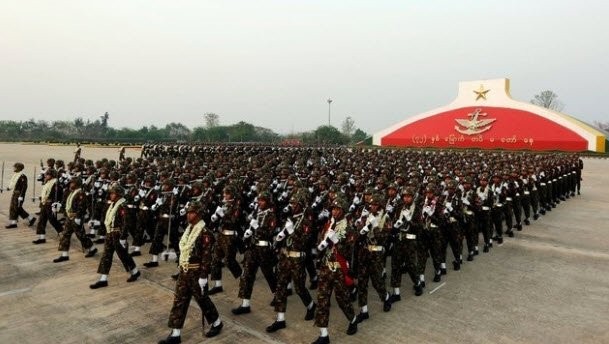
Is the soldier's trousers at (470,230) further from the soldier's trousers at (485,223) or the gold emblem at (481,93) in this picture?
the gold emblem at (481,93)

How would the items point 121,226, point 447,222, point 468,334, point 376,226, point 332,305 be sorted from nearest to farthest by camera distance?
point 468,334
point 376,226
point 332,305
point 121,226
point 447,222

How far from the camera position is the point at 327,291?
6145mm

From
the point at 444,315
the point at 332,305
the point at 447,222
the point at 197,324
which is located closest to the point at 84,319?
the point at 197,324

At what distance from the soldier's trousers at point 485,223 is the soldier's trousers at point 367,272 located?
5377 mm

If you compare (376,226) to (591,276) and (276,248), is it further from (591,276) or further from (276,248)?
(591,276)

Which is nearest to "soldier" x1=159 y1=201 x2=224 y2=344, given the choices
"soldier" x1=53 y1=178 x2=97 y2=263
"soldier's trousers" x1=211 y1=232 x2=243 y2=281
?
"soldier's trousers" x1=211 y1=232 x2=243 y2=281

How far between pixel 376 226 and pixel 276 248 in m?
1.83

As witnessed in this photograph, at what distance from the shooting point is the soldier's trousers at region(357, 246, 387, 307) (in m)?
6.97

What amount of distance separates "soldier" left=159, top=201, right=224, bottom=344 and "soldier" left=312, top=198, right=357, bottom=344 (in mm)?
1702

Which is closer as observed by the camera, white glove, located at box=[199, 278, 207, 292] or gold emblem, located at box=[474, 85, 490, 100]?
white glove, located at box=[199, 278, 207, 292]

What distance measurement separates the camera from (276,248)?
7.17 m

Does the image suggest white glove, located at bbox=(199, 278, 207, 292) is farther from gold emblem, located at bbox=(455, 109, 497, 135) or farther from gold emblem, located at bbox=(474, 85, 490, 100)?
gold emblem, located at bbox=(474, 85, 490, 100)

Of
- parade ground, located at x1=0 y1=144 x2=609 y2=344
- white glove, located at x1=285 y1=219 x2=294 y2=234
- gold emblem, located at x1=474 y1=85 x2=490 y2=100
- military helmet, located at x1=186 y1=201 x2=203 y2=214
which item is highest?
gold emblem, located at x1=474 y1=85 x2=490 y2=100

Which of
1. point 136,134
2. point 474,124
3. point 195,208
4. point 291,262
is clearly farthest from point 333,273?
point 136,134
